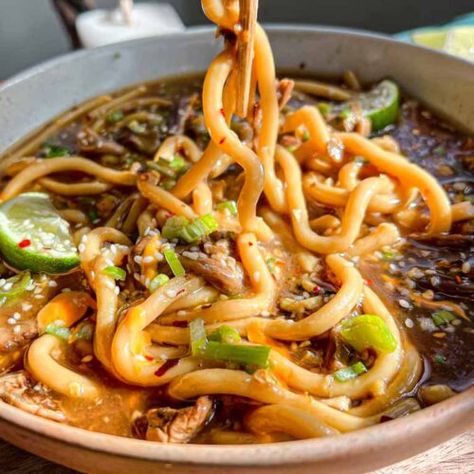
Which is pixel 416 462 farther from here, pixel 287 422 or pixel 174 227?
pixel 174 227

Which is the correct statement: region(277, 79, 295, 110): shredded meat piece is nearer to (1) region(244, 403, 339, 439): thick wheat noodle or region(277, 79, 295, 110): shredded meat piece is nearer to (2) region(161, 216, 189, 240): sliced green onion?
(2) region(161, 216, 189, 240): sliced green onion

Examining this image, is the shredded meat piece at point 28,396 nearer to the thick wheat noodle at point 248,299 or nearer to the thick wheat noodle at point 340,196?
the thick wheat noodle at point 248,299

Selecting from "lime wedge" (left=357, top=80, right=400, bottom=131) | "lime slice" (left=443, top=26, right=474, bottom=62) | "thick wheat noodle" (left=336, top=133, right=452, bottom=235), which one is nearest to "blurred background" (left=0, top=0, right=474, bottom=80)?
"lime slice" (left=443, top=26, right=474, bottom=62)

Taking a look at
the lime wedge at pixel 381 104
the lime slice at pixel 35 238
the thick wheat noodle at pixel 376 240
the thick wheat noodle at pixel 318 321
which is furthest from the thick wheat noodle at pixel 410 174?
the lime slice at pixel 35 238

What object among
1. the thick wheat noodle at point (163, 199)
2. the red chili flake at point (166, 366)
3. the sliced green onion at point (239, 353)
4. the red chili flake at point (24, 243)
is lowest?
the red chili flake at point (166, 366)

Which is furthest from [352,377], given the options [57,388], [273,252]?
[57,388]

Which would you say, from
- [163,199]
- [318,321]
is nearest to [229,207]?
[163,199]

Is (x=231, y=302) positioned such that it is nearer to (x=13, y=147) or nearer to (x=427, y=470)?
(x=427, y=470)
